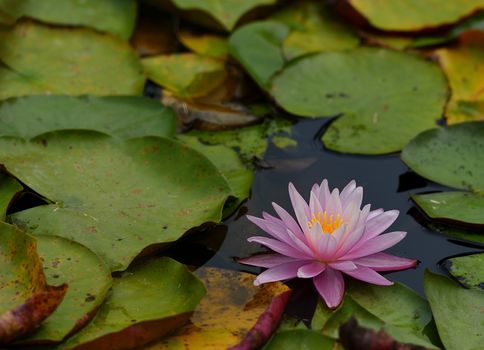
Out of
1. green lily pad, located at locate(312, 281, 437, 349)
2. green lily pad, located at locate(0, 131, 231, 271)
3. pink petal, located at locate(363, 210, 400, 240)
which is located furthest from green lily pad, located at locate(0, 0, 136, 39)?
green lily pad, located at locate(312, 281, 437, 349)

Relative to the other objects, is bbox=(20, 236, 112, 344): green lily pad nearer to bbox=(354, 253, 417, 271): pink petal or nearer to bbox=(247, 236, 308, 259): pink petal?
bbox=(247, 236, 308, 259): pink petal

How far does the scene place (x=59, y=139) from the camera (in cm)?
226

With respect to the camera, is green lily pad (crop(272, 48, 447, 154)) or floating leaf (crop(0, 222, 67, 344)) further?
green lily pad (crop(272, 48, 447, 154))

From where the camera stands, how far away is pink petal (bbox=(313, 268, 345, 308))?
1830 mm

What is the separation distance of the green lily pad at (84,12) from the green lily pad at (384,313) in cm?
160

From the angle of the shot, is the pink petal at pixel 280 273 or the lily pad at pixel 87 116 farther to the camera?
the lily pad at pixel 87 116

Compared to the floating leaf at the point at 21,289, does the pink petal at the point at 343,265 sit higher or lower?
lower

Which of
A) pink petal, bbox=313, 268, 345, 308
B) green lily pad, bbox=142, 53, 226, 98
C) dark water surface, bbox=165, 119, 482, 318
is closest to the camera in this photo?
pink petal, bbox=313, 268, 345, 308

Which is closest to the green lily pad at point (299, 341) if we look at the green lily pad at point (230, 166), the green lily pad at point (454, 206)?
the green lily pad at point (230, 166)

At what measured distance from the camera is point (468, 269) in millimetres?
1973

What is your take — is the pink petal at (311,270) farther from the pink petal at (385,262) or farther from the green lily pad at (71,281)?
the green lily pad at (71,281)

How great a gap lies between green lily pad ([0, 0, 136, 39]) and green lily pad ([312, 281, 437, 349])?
5.24 feet

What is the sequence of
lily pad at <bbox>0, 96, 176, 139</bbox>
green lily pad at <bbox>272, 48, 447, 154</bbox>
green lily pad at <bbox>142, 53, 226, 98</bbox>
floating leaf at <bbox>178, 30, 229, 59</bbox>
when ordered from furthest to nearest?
1. floating leaf at <bbox>178, 30, 229, 59</bbox>
2. green lily pad at <bbox>142, 53, 226, 98</bbox>
3. green lily pad at <bbox>272, 48, 447, 154</bbox>
4. lily pad at <bbox>0, 96, 176, 139</bbox>

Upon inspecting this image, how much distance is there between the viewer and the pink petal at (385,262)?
1.92 m
